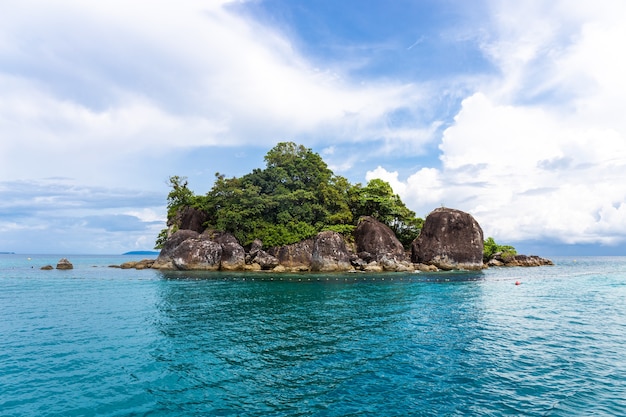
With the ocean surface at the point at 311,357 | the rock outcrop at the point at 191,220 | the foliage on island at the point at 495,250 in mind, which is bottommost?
the ocean surface at the point at 311,357

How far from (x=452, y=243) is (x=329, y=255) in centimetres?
A: 2213

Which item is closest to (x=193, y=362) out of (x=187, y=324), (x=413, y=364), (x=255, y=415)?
(x=255, y=415)

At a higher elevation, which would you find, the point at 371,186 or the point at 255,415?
the point at 371,186

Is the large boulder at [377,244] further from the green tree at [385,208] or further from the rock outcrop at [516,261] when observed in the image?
the rock outcrop at [516,261]

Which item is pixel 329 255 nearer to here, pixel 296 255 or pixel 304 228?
pixel 296 255

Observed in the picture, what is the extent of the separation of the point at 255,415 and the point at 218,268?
48.5 meters

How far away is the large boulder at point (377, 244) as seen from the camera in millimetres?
56375

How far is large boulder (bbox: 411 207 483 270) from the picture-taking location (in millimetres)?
58719

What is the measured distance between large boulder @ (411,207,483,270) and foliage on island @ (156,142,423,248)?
314 inches

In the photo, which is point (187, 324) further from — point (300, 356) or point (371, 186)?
point (371, 186)

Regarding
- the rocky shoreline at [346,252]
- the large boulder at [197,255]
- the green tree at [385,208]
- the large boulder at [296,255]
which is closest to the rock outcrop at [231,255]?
the rocky shoreline at [346,252]

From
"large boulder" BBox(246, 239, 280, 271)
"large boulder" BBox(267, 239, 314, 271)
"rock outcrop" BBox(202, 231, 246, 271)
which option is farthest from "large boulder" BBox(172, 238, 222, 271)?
"large boulder" BBox(267, 239, 314, 271)

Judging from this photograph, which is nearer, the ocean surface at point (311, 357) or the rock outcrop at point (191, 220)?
the ocean surface at point (311, 357)

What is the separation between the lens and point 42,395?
1056 cm
